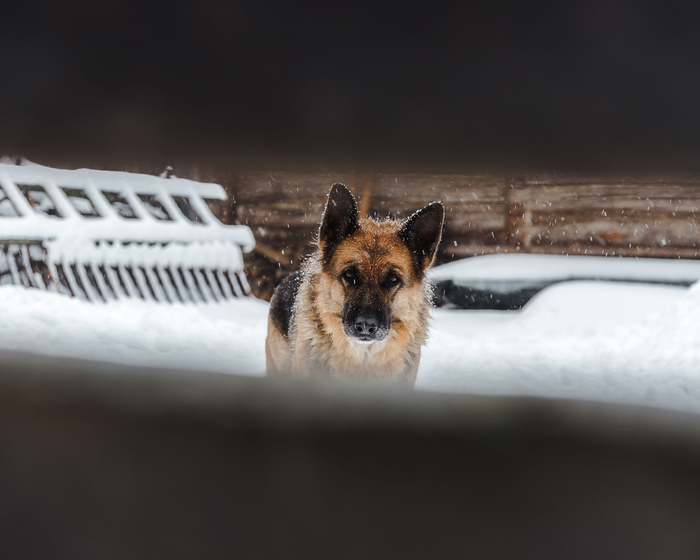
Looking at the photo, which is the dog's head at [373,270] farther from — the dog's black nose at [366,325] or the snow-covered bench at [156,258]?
the snow-covered bench at [156,258]

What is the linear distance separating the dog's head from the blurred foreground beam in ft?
4.70

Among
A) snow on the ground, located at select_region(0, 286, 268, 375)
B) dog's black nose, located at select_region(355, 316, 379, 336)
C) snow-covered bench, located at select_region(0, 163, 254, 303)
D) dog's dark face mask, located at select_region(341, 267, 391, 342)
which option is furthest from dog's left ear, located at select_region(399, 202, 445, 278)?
snow on the ground, located at select_region(0, 286, 268, 375)

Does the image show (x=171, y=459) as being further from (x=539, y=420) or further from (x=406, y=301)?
(x=406, y=301)

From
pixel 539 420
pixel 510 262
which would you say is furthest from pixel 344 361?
pixel 510 262

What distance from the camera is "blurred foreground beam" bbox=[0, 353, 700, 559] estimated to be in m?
0.23

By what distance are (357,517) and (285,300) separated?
2.48 meters

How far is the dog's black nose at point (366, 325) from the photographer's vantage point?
1717mm

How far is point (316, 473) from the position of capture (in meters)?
0.27

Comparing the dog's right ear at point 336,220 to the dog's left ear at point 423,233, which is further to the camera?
the dog's left ear at point 423,233

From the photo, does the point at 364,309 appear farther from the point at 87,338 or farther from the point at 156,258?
the point at 156,258

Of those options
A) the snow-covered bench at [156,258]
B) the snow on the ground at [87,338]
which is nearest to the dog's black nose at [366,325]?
the snow-covered bench at [156,258]

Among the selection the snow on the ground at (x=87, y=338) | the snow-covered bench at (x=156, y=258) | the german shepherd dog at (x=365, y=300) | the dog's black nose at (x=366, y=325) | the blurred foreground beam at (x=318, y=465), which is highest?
the snow-covered bench at (x=156, y=258)

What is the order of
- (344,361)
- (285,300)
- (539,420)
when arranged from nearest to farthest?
1. (539,420)
2. (344,361)
3. (285,300)

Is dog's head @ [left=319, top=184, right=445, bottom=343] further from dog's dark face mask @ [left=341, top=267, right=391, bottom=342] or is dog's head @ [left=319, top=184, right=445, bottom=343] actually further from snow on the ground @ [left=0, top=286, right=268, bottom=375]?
snow on the ground @ [left=0, top=286, right=268, bottom=375]
